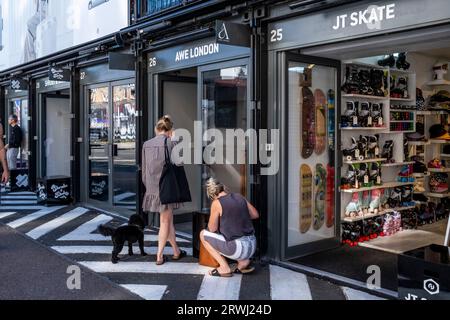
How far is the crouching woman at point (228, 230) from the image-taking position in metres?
5.27

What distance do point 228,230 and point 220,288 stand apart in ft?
1.97

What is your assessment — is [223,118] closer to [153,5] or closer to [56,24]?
[153,5]

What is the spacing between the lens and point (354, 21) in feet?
16.6

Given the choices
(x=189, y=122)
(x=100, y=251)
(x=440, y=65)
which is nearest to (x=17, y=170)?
(x=189, y=122)

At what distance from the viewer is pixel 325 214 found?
661 cm

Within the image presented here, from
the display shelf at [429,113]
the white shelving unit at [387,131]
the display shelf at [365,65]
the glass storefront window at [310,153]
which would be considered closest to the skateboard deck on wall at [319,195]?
the glass storefront window at [310,153]

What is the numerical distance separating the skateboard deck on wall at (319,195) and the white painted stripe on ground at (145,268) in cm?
167

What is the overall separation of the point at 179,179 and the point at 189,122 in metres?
2.91

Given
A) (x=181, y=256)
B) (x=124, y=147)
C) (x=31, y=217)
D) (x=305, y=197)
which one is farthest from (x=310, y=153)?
(x=31, y=217)

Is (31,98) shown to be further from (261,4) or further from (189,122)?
(261,4)

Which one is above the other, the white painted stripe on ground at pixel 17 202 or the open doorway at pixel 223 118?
the open doorway at pixel 223 118

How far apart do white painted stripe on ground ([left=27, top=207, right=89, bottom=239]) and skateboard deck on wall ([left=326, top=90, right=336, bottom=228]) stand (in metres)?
4.14

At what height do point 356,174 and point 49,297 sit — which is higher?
point 356,174

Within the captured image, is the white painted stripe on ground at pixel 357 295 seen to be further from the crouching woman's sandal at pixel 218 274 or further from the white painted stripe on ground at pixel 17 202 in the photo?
the white painted stripe on ground at pixel 17 202
